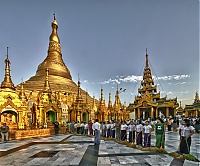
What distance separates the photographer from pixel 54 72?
42.6 metres

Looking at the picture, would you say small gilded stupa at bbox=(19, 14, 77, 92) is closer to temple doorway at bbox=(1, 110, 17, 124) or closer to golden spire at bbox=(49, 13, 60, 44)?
golden spire at bbox=(49, 13, 60, 44)

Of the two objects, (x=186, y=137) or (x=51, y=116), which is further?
(x=51, y=116)

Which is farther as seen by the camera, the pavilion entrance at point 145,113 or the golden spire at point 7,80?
the pavilion entrance at point 145,113

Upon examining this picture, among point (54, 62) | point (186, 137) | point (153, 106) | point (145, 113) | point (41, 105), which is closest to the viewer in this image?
point (186, 137)

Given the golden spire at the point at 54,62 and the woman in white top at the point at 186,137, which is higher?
the golden spire at the point at 54,62

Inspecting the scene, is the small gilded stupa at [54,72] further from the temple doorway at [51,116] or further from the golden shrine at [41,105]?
the temple doorway at [51,116]

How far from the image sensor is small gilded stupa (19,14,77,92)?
127ft

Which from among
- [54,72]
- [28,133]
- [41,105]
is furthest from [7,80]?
[54,72]

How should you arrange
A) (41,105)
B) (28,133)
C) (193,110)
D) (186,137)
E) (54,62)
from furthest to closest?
(54,62)
(193,110)
(41,105)
(28,133)
(186,137)

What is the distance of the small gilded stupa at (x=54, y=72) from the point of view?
38.7 meters

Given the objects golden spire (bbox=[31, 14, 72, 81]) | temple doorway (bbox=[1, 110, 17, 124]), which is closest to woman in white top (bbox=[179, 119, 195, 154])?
temple doorway (bbox=[1, 110, 17, 124])

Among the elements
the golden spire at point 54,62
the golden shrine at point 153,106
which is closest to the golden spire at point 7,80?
the golden spire at point 54,62

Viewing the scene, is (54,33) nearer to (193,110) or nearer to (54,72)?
(54,72)

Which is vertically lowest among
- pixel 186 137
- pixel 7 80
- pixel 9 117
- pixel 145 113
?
pixel 145 113
